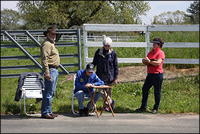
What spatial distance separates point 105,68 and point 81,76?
66 centimetres

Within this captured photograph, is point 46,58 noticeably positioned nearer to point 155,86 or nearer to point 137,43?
point 155,86

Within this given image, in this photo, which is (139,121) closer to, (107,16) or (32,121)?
(32,121)

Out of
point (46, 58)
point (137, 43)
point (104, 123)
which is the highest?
point (137, 43)

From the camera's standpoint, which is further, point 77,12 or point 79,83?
point 77,12

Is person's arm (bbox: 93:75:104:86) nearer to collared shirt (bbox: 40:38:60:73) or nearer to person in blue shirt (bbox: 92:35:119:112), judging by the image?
person in blue shirt (bbox: 92:35:119:112)

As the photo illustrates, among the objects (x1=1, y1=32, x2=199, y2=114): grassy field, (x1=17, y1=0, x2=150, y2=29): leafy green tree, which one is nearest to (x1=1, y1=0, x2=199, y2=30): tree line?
(x1=17, y1=0, x2=150, y2=29): leafy green tree

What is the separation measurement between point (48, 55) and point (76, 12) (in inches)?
910

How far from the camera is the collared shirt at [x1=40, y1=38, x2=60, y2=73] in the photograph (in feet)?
20.7

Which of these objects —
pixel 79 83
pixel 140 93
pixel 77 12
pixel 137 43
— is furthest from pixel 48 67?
pixel 77 12

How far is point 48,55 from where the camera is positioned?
6406 millimetres

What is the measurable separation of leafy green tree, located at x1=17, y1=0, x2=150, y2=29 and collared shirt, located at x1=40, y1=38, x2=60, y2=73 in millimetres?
21613

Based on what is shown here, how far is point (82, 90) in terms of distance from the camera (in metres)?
7.00

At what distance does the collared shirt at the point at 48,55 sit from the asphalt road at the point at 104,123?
1.15m

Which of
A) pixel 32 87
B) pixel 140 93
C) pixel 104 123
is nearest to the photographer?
pixel 104 123
